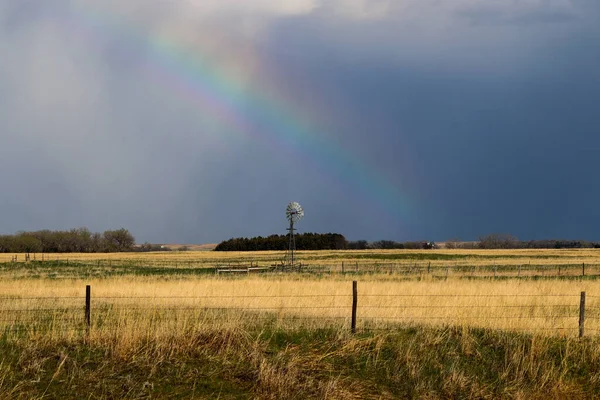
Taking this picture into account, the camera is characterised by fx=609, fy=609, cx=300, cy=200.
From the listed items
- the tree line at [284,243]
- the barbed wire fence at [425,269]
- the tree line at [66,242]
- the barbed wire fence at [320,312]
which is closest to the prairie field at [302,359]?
the barbed wire fence at [320,312]

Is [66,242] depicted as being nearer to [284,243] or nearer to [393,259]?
[284,243]

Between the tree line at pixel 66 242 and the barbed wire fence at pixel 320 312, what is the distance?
165 metres

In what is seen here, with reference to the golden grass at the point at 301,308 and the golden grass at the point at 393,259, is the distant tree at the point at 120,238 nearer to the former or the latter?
the golden grass at the point at 393,259

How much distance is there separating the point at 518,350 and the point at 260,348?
18.8 feet

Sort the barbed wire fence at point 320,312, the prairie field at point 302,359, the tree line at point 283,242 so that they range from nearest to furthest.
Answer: the prairie field at point 302,359 → the barbed wire fence at point 320,312 → the tree line at point 283,242

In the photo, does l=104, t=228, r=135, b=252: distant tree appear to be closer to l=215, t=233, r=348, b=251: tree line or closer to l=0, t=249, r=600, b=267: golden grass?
l=215, t=233, r=348, b=251: tree line

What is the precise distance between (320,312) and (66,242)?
7142 inches

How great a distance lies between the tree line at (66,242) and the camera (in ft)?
580

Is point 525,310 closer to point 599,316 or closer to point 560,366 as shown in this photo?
point 599,316

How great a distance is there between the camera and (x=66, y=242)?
613 ft

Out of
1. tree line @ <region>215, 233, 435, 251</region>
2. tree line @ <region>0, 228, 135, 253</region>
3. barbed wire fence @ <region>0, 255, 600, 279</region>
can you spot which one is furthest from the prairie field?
tree line @ <region>0, 228, 135, 253</region>

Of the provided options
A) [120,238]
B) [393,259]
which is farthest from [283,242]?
[393,259]

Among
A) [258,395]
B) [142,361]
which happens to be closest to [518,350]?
[258,395]

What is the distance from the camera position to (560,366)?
43.2 ft
